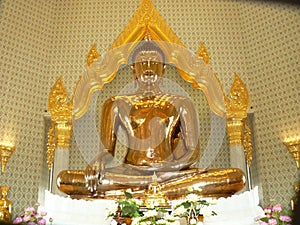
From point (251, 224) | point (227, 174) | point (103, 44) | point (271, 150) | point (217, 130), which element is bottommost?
point (251, 224)

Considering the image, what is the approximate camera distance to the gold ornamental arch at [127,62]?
16.8ft

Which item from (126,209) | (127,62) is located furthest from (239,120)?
(126,209)

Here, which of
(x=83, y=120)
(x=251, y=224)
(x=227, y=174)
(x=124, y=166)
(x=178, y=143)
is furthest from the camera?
(x=83, y=120)

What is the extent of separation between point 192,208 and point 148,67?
3046 millimetres

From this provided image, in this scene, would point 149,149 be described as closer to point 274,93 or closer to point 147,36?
point 147,36

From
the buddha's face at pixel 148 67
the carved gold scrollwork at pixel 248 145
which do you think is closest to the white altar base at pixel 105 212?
the carved gold scrollwork at pixel 248 145

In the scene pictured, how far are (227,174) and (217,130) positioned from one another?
209cm

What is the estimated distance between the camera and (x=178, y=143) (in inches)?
187

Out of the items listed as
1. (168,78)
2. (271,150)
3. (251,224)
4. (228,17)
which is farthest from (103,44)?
(251,224)

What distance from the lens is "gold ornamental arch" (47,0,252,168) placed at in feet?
16.8

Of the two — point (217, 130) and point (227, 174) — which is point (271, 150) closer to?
point (217, 130)

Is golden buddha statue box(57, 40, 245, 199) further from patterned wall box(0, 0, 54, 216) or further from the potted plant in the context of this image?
the potted plant

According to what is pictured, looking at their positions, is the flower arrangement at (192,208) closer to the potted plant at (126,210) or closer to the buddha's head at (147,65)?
the potted plant at (126,210)

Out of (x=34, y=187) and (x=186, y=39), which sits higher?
(x=186, y=39)
